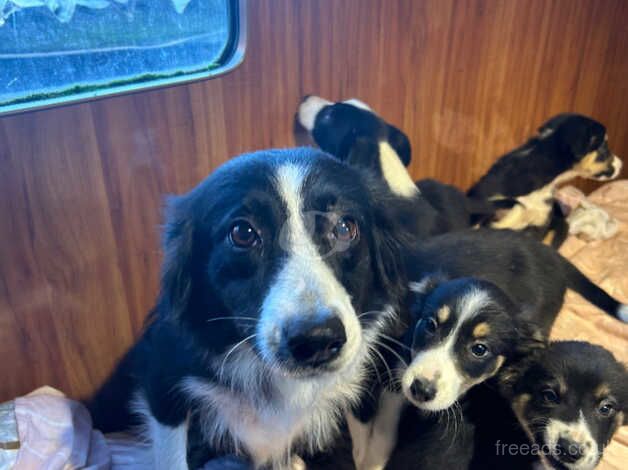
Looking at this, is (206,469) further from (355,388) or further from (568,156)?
(568,156)

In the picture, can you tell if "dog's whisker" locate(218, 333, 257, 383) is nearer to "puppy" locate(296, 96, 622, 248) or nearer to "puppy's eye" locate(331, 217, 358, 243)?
"puppy's eye" locate(331, 217, 358, 243)

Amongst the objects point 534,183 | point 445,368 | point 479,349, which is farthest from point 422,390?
point 534,183

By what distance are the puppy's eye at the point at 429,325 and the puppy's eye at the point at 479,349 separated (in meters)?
0.09

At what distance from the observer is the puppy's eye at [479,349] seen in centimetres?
120

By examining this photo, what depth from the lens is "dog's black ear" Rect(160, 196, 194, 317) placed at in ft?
3.34

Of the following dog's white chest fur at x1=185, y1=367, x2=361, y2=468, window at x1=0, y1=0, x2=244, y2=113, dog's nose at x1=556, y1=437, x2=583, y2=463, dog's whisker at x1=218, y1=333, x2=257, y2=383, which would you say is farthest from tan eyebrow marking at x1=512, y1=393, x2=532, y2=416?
window at x1=0, y1=0, x2=244, y2=113

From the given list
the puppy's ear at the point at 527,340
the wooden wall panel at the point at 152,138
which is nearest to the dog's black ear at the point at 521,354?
the puppy's ear at the point at 527,340

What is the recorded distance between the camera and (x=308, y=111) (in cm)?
157

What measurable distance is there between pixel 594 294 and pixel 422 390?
2.80ft

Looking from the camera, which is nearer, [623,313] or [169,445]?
[169,445]

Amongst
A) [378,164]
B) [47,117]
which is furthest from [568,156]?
[47,117]

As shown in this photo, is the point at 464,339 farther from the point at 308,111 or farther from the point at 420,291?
the point at 308,111

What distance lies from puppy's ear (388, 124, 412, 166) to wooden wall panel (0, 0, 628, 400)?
0.47 feet

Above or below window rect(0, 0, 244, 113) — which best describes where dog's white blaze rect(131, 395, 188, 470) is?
below
